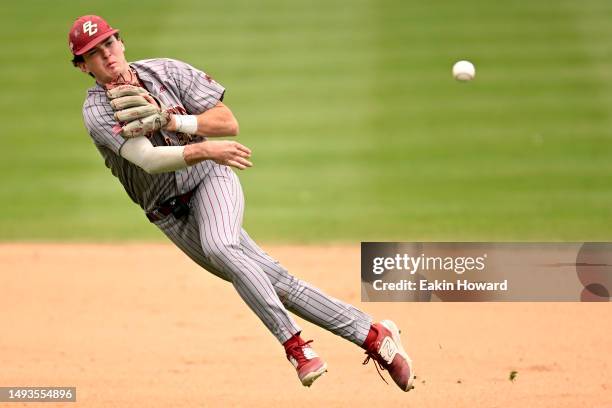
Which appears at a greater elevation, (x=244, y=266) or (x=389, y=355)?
(x=244, y=266)

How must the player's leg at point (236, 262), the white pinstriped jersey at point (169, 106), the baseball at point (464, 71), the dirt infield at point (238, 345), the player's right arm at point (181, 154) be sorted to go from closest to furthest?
the player's right arm at point (181, 154)
the player's leg at point (236, 262)
the white pinstriped jersey at point (169, 106)
the dirt infield at point (238, 345)
the baseball at point (464, 71)

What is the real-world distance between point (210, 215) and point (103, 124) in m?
0.66

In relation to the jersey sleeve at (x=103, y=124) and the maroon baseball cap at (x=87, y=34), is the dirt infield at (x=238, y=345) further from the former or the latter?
the maroon baseball cap at (x=87, y=34)

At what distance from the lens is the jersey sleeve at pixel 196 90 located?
528 cm

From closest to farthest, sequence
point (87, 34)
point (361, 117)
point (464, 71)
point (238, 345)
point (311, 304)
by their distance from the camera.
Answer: point (87, 34), point (311, 304), point (238, 345), point (464, 71), point (361, 117)

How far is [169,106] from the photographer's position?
5.23m

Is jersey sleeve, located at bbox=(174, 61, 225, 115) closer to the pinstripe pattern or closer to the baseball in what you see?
the pinstripe pattern

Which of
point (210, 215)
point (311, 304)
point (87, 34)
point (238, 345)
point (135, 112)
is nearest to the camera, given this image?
point (135, 112)

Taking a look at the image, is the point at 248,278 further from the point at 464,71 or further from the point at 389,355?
the point at 464,71

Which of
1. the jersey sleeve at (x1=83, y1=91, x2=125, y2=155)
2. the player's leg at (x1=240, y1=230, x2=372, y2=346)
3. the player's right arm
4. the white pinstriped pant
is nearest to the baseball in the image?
the white pinstriped pant

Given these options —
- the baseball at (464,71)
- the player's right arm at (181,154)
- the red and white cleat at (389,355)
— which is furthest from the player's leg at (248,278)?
the baseball at (464,71)

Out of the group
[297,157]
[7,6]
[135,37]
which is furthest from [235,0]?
[297,157]

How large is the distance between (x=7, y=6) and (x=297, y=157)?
7275mm

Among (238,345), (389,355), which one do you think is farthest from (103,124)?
(238,345)
